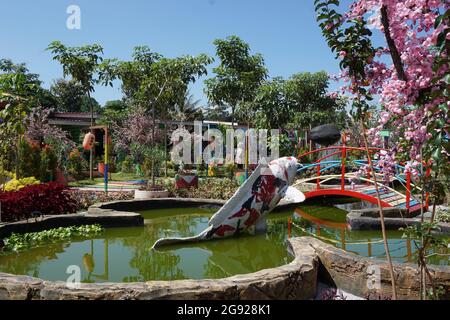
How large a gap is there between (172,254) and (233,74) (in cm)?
1271

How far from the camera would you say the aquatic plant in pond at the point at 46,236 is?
272 inches

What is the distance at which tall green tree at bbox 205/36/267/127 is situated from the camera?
1820 centimetres

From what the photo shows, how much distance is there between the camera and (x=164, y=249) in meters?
6.97

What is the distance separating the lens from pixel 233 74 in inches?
719

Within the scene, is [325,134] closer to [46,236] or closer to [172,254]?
[172,254]

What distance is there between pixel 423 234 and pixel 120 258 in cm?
488

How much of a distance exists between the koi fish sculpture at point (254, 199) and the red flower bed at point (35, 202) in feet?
10.7

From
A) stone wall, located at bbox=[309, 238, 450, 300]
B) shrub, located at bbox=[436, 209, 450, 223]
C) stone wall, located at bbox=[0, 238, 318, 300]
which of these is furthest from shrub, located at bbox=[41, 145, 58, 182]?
shrub, located at bbox=[436, 209, 450, 223]

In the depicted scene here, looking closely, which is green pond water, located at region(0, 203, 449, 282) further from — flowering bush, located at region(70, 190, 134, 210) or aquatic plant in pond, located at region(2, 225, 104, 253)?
flowering bush, located at region(70, 190, 134, 210)

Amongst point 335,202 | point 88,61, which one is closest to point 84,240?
point 335,202

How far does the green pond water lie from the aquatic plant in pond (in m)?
0.19
